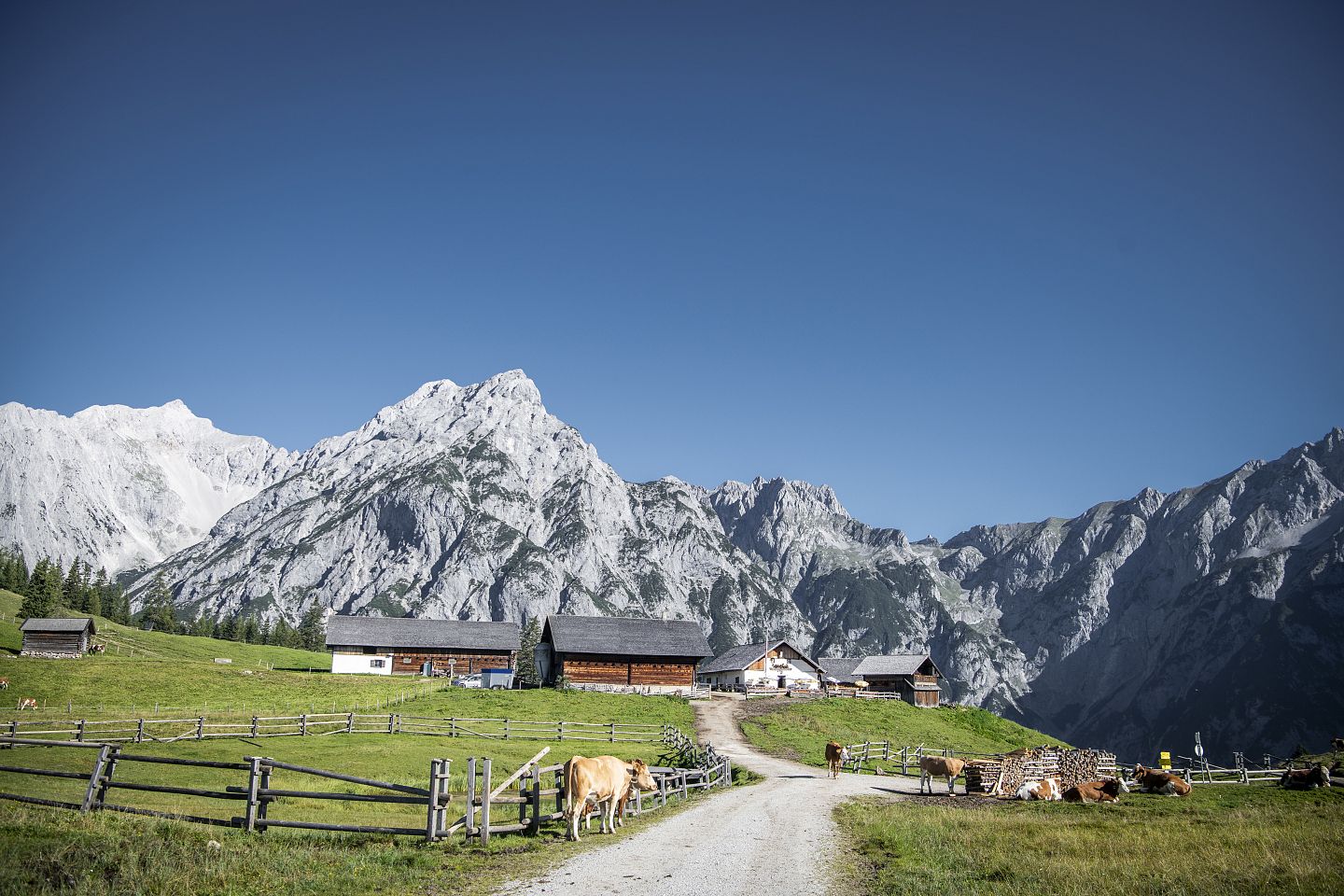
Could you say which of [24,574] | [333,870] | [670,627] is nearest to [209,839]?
[333,870]

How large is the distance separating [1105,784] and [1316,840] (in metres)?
13.1

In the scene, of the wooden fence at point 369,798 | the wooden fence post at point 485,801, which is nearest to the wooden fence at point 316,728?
the wooden fence at point 369,798

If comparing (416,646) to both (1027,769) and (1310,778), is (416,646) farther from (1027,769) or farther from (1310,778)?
(1310,778)

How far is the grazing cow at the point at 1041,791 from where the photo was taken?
29297mm

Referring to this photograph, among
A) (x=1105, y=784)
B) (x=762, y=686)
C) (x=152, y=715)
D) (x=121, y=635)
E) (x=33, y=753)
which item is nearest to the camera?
(x=1105, y=784)

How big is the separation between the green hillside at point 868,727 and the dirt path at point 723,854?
1986cm

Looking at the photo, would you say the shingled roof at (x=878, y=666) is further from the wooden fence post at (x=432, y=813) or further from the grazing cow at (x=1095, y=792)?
the wooden fence post at (x=432, y=813)

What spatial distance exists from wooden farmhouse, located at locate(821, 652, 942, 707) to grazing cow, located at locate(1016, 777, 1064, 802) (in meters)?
68.2

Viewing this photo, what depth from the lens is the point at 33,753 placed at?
1390 inches

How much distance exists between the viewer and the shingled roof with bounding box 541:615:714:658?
82.2m

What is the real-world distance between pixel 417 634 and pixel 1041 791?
8273 cm

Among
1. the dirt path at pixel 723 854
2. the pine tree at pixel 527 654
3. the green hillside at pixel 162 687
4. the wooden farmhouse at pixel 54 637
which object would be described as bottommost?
the pine tree at pixel 527 654

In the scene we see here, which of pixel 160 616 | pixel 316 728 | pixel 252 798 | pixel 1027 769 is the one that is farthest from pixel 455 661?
pixel 252 798

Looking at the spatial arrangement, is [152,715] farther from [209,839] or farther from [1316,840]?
[1316,840]
